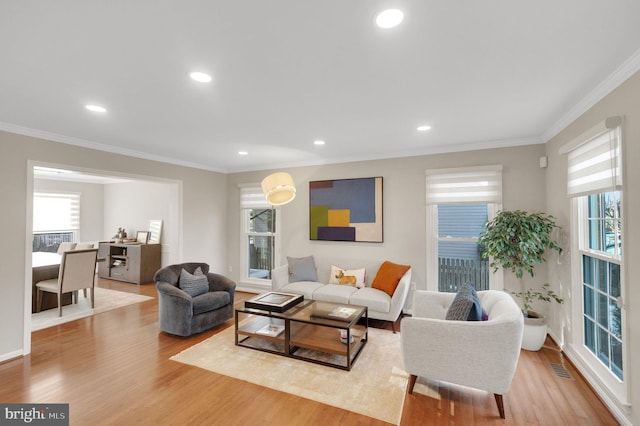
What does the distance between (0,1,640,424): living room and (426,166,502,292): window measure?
0.12 metres

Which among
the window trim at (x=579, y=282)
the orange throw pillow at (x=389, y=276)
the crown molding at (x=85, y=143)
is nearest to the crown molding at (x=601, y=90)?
the window trim at (x=579, y=282)

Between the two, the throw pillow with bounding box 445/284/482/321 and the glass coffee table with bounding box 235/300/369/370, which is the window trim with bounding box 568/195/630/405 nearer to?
the throw pillow with bounding box 445/284/482/321

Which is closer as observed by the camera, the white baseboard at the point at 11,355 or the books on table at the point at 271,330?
the white baseboard at the point at 11,355

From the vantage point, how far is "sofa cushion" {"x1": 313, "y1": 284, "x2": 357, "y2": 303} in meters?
3.84

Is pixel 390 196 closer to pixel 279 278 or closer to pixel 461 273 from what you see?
pixel 461 273

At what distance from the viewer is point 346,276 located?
439 cm

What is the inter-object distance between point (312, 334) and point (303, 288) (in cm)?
109

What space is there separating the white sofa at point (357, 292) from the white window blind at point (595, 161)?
2.08m

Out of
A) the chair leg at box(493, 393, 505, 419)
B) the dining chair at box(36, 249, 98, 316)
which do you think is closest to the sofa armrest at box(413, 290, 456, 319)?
the chair leg at box(493, 393, 505, 419)

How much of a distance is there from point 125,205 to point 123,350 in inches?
224

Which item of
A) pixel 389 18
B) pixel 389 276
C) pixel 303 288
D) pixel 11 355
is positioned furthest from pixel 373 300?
pixel 11 355

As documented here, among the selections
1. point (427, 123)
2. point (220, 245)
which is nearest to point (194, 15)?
point (427, 123)

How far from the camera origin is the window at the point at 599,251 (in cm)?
215

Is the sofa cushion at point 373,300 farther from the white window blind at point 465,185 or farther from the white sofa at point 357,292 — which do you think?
the white window blind at point 465,185
